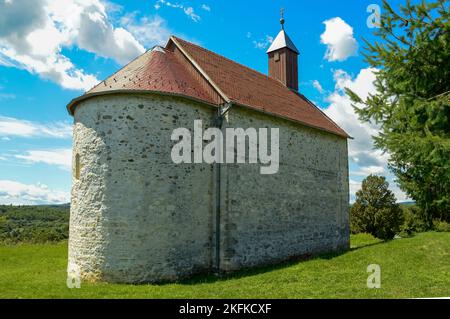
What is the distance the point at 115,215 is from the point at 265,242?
5175mm

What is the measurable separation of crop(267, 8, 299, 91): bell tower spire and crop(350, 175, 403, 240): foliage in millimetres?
11580

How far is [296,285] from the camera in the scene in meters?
8.72

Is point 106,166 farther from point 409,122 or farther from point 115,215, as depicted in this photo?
point 409,122

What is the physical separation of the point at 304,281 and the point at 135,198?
5.14m

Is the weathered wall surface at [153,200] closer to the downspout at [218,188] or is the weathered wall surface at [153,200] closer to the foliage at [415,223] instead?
the downspout at [218,188]

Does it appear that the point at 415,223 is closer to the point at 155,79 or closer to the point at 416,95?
the point at 416,95

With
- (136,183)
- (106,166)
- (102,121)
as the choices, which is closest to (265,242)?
(136,183)

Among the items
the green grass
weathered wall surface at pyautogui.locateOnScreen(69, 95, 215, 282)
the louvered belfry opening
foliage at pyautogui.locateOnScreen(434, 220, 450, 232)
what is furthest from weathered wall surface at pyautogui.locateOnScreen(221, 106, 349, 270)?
foliage at pyautogui.locateOnScreen(434, 220, 450, 232)

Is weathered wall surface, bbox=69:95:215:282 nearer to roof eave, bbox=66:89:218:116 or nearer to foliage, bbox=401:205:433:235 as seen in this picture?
roof eave, bbox=66:89:218:116

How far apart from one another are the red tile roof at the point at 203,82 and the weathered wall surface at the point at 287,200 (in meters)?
0.60

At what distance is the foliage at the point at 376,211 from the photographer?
24828mm

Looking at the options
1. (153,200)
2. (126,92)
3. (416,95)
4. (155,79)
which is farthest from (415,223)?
(126,92)

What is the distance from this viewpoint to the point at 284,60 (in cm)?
1908
